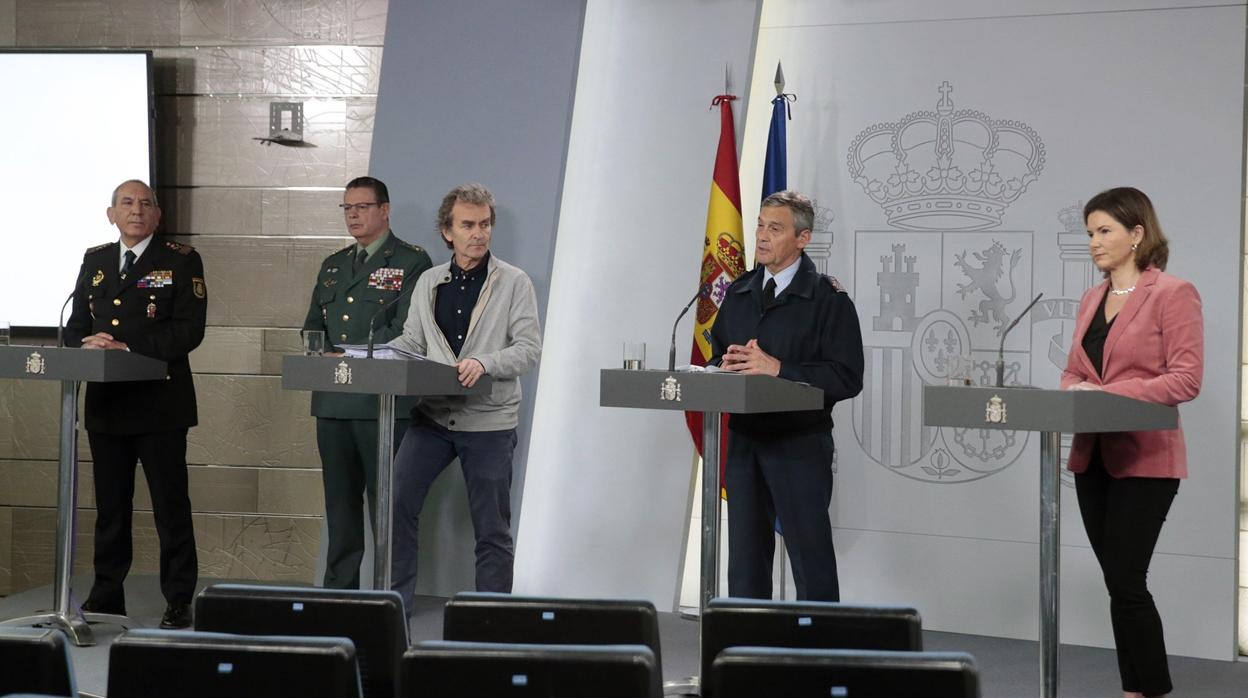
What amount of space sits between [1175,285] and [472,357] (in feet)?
6.93

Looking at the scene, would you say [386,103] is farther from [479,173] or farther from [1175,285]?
[1175,285]

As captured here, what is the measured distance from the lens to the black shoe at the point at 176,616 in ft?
16.3

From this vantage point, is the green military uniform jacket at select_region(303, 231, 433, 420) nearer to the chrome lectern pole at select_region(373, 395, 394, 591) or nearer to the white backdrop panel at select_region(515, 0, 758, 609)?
the white backdrop panel at select_region(515, 0, 758, 609)

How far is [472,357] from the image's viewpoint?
4.26 m

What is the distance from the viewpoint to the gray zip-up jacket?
179 inches

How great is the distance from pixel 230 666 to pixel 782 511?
7.33 feet

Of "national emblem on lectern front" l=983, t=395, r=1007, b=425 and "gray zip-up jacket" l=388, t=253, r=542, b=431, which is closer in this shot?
"national emblem on lectern front" l=983, t=395, r=1007, b=425

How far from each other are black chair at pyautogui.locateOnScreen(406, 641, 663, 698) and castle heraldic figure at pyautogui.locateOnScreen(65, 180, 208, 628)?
131 inches

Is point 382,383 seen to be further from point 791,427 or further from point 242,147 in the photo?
point 242,147

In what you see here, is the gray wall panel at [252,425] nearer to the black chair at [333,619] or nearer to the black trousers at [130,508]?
the black trousers at [130,508]

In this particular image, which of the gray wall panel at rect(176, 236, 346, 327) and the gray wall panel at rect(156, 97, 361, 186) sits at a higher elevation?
the gray wall panel at rect(156, 97, 361, 186)

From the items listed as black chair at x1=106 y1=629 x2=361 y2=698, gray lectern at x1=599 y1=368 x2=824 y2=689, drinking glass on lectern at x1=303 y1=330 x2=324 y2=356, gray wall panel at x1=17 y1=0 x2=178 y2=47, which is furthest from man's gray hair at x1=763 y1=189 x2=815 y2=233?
gray wall panel at x1=17 y1=0 x2=178 y2=47

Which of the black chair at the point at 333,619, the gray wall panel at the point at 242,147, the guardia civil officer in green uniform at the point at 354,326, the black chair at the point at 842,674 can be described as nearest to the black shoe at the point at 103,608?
the guardia civil officer in green uniform at the point at 354,326

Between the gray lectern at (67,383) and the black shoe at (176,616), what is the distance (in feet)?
1.06
